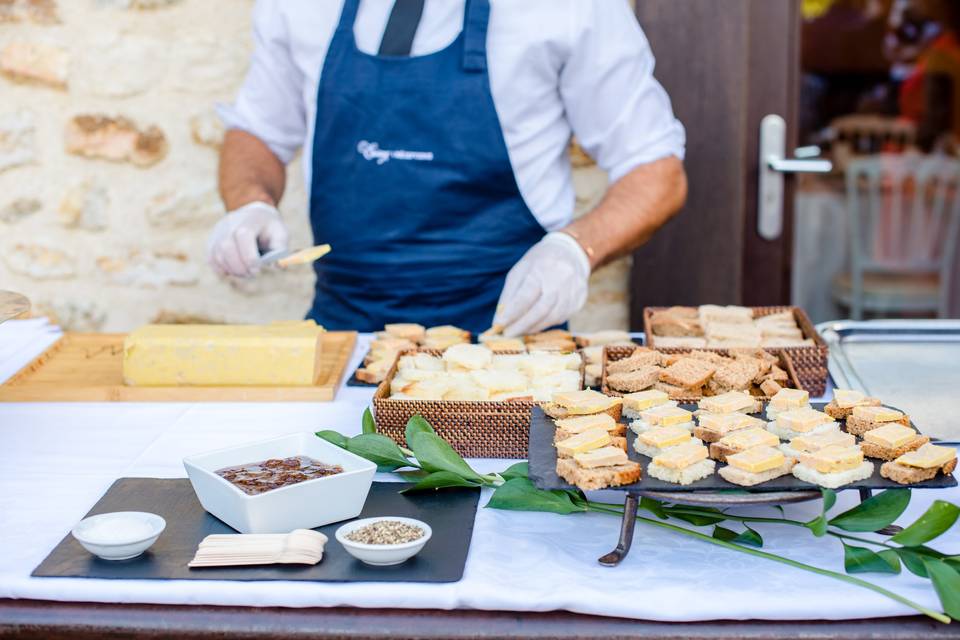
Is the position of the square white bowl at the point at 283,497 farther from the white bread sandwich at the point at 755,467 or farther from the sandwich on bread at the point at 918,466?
the sandwich on bread at the point at 918,466

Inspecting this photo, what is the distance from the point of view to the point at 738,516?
1127mm

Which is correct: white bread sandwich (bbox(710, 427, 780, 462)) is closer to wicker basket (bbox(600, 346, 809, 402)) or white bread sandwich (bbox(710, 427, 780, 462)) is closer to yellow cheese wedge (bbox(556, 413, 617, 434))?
yellow cheese wedge (bbox(556, 413, 617, 434))

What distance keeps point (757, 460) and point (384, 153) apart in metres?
1.33

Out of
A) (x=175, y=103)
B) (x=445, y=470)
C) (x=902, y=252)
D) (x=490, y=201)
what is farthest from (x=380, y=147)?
(x=902, y=252)

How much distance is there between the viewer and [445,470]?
1.17m

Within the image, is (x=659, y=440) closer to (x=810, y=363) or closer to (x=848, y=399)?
(x=848, y=399)

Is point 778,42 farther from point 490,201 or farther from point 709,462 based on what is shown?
point 709,462

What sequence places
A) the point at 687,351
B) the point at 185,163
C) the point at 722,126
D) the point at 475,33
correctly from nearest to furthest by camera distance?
the point at 687,351, the point at 475,33, the point at 722,126, the point at 185,163

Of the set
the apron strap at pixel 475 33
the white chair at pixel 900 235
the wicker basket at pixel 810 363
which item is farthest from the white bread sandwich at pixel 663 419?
the white chair at pixel 900 235

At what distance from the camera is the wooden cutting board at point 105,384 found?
1.58 meters

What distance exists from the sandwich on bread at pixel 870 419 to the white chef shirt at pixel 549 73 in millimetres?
1108

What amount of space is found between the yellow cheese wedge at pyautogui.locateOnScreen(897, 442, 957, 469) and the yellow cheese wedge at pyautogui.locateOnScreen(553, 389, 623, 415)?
32cm

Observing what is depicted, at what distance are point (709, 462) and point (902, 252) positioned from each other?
384 centimetres

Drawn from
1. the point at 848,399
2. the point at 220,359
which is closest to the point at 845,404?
the point at 848,399
